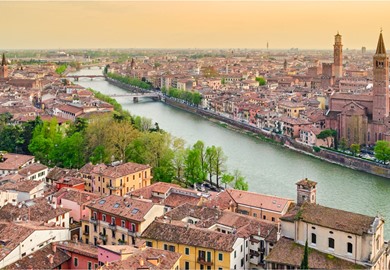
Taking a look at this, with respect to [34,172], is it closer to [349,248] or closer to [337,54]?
[349,248]

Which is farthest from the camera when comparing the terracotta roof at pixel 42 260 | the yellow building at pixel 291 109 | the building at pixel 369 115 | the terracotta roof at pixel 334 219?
the yellow building at pixel 291 109

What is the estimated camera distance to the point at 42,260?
20.8 ft

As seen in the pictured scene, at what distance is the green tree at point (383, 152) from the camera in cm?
1430

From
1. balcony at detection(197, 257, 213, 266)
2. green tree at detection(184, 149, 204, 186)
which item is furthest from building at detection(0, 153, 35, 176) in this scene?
balcony at detection(197, 257, 213, 266)

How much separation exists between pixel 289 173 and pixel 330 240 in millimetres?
7737

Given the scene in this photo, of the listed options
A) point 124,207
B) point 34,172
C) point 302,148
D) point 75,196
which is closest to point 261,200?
point 124,207

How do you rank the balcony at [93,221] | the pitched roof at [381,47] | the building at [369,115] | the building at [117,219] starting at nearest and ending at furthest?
the building at [117,219], the balcony at [93,221], the building at [369,115], the pitched roof at [381,47]

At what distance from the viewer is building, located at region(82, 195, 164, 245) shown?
7359 mm

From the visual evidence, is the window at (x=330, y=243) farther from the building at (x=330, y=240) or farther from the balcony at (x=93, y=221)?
the balcony at (x=93, y=221)

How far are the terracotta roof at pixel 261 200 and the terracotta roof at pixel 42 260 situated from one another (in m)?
3.38

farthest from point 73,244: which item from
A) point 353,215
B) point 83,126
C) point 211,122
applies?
point 211,122

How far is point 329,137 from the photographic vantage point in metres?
17.2

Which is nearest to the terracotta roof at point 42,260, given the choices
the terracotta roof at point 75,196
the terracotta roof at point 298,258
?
the terracotta roof at point 75,196

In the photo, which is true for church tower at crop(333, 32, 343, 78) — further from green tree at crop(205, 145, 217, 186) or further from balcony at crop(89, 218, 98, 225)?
balcony at crop(89, 218, 98, 225)
